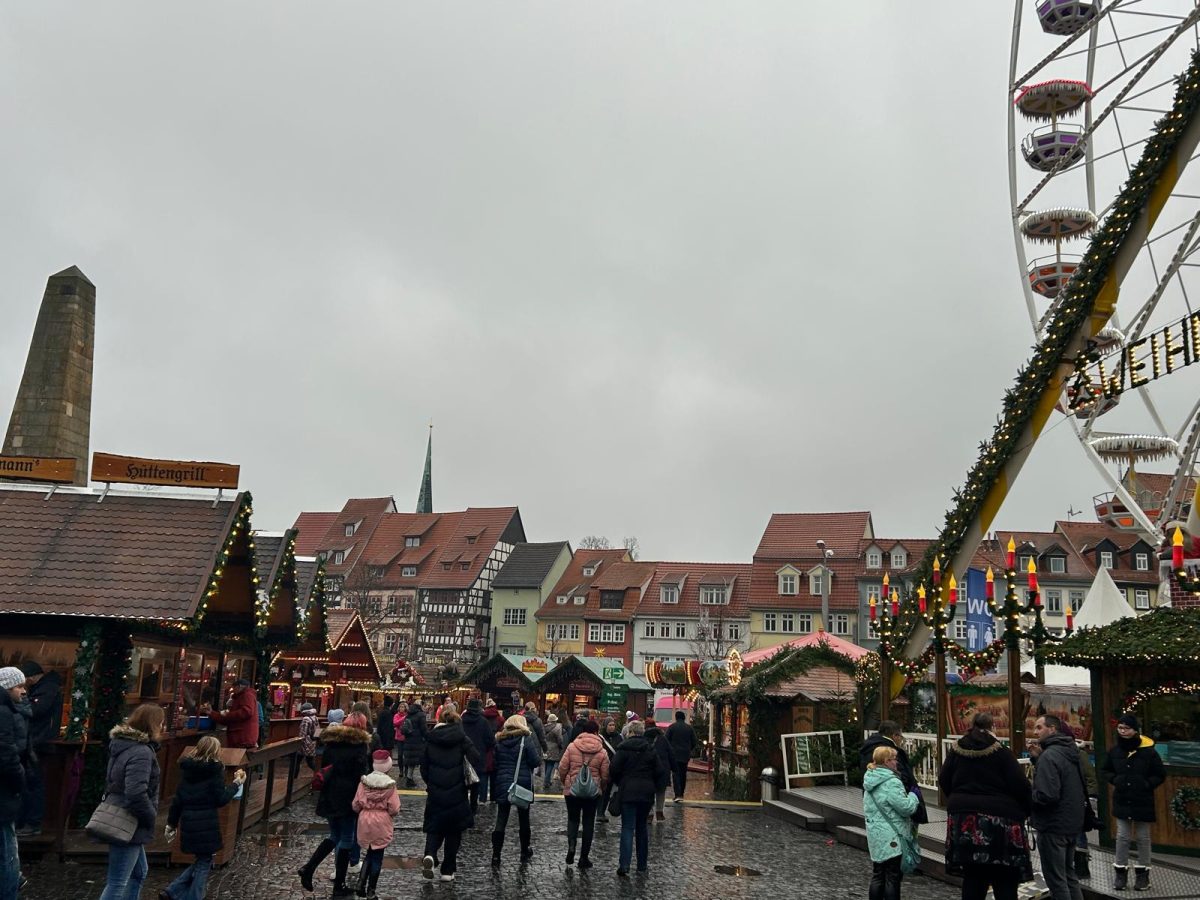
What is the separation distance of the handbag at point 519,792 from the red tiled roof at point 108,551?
4125 millimetres

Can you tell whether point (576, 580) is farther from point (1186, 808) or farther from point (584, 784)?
point (584, 784)

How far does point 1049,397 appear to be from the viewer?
54.9 feet

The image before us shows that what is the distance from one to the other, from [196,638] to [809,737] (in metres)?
11.8

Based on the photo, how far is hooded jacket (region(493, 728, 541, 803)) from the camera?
38.3ft

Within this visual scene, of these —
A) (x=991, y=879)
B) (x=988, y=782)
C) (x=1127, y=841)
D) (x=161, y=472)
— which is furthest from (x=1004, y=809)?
(x=161, y=472)

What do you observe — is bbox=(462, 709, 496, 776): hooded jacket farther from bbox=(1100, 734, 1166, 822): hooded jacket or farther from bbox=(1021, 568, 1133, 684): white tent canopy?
bbox=(1021, 568, 1133, 684): white tent canopy

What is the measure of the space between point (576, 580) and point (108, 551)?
5558 centimetres

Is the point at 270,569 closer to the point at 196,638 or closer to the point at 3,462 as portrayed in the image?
the point at 196,638

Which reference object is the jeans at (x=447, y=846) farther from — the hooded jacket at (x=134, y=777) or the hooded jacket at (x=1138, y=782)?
the hooded jacket at (x=1138, y=782)

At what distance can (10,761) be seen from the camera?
23.5ft

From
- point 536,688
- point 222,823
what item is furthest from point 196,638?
point 536,688

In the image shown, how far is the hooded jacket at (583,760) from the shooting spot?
11438 millimetres

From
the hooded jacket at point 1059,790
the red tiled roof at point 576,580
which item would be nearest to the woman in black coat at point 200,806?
the hooded jacket at point 1059,790

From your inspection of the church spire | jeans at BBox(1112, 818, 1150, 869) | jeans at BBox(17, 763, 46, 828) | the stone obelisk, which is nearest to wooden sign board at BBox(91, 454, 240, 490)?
jeans at BBox(17, 763, 46, 828)
